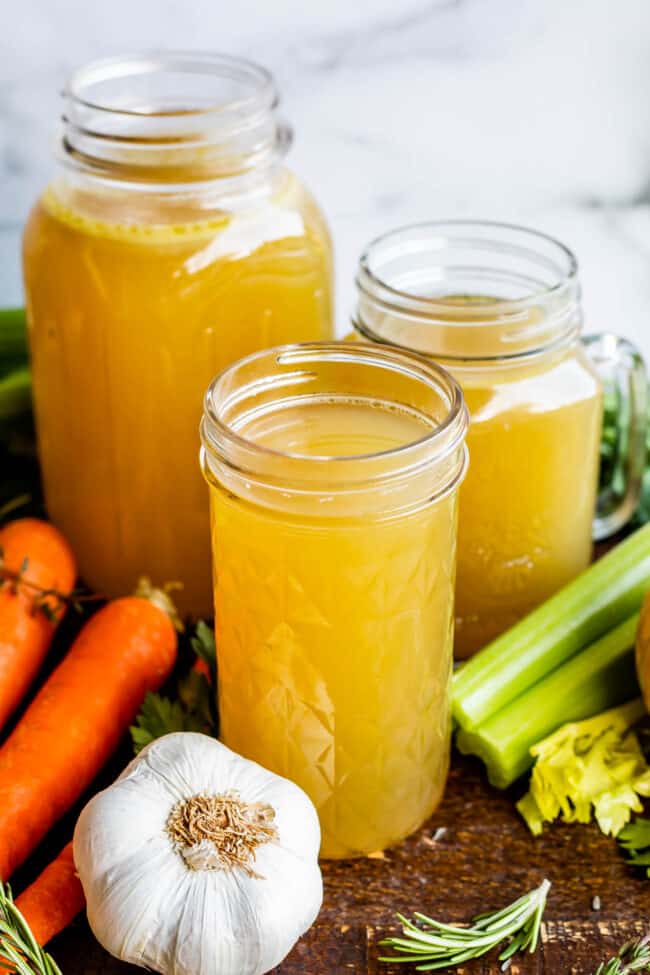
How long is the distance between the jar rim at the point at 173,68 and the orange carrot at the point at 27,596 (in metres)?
0.50

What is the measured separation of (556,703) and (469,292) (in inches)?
19.3

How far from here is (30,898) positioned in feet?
3.74

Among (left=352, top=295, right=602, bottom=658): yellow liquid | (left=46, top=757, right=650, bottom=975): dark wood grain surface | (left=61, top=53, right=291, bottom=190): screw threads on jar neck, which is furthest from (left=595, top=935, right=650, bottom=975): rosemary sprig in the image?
(left=61, top=53, right=291, bottom=190): screw threads on jar neck

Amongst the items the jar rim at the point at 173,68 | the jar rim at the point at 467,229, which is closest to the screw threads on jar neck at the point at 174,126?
the jar rim at the point at 173,68

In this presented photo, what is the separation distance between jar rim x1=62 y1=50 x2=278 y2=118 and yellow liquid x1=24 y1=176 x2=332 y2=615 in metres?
0.11

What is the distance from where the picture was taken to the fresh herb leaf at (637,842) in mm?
1211

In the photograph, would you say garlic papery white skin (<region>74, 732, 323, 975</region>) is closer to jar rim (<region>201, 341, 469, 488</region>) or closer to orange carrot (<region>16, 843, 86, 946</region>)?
orange carrot (<region>16, 843, 86, 946</region>)

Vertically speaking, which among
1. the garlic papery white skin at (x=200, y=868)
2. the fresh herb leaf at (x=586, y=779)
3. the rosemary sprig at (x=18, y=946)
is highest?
the garlic papery white skin at (x=200, y=868)

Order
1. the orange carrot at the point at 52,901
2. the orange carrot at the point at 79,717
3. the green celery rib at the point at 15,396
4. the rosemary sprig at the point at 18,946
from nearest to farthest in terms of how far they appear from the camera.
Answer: the rosemary sprig at the point at 18,946
the orange carrot at the point at 52,901
the orange carrot at the point at 79,717
the green celery rib at the point at 15,396

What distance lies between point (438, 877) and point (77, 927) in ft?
1.07

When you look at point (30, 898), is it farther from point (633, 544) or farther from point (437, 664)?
point (633, 544)

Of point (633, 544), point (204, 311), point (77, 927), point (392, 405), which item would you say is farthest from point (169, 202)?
point (77, 927)

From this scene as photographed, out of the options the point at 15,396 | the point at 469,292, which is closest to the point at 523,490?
the point at 469,292

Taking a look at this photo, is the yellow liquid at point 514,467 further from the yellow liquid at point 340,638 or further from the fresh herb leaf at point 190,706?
the fresh herb leaf at point 190,706
